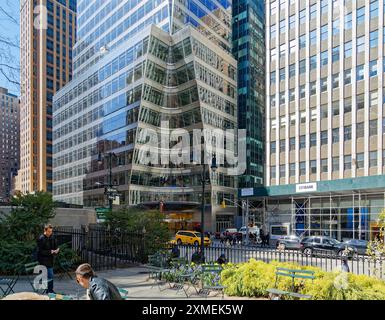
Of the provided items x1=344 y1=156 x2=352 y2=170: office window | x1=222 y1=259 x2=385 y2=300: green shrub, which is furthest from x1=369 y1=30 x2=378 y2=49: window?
x1=222 y1=259 x2=385 y2=300: green shrub

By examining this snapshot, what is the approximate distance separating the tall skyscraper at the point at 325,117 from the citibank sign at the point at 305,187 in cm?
10

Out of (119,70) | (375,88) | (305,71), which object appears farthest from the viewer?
(119,70)

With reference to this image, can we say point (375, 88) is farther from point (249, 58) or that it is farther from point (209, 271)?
point (209, 271)

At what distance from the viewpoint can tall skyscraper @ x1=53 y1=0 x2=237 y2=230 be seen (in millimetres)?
52562

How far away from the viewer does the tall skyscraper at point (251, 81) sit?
6106 centimetres

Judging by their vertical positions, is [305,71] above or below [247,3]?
below

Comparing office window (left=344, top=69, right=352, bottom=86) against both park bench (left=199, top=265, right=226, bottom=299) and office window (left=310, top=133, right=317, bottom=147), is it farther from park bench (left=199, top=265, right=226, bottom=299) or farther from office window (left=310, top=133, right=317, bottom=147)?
park bench (left=199, top=265, right=226, bottom=299)

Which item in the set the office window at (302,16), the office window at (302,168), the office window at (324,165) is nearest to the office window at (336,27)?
the office window at (302,16)

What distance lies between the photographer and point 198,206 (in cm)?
5288

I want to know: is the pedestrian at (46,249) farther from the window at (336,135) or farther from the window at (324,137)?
the window at (324,137)

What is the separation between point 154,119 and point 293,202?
26378mm

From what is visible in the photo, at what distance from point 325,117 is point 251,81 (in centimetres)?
2456

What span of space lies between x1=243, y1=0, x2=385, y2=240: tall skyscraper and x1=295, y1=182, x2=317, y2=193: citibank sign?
10cm

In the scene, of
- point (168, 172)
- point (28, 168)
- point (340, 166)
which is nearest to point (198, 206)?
point (168, 172)
